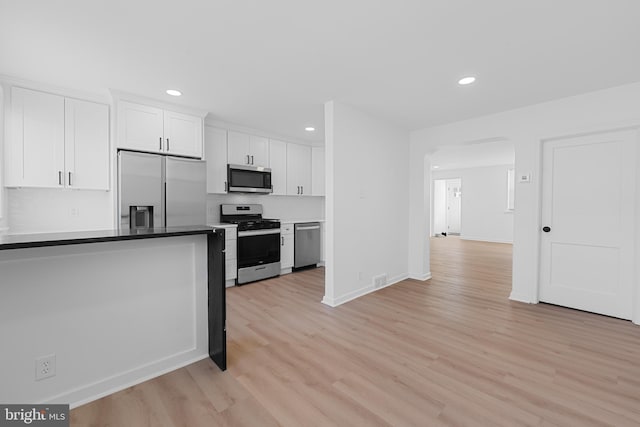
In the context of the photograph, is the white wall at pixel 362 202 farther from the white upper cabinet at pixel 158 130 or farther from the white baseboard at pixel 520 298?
the white upper cabinet at pixel 158 130

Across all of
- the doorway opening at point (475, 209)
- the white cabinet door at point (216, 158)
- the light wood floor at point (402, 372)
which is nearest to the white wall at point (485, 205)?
the doorway opening at point (475, 209)

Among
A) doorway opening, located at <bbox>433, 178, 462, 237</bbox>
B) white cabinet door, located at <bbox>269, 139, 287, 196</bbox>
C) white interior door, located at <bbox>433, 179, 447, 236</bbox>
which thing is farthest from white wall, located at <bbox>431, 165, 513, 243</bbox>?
white cabinet door, located at <bbox>269, 139, 287, 196</bbox>

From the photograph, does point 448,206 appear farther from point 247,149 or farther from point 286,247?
point 247,149

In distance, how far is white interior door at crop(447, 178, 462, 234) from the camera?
37.9 feet

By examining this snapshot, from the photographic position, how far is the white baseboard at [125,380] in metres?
1.67

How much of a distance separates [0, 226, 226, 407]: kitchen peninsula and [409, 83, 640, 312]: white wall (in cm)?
366

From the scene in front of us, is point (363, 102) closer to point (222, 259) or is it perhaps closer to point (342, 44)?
point (342, 44)

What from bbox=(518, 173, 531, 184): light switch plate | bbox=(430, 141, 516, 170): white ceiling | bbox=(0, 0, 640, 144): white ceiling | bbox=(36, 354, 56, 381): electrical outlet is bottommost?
bbox=(36, 354, 56, 381): electrical outlet

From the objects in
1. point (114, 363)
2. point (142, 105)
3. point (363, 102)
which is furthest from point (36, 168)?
point (363, 102)

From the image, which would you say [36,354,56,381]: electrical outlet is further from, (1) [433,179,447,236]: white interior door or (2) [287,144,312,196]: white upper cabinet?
(1) [433,179,447,236]: white interior door

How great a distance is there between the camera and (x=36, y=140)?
294cm

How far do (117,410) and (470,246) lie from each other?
8.52 m

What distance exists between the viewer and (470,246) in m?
8.13

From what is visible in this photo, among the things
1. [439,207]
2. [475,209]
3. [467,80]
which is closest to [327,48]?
[467,80]
